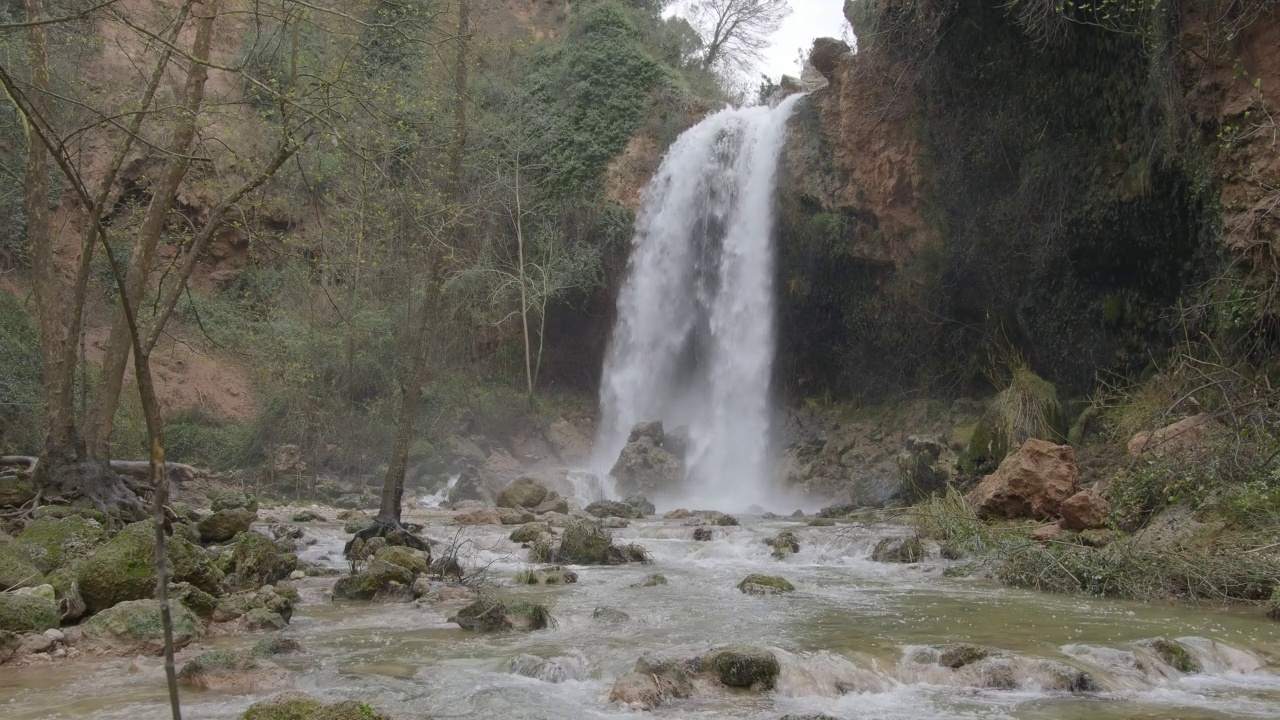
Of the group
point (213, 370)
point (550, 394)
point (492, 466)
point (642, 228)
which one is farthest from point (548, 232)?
point (213, 370)

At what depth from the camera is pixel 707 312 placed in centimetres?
2145

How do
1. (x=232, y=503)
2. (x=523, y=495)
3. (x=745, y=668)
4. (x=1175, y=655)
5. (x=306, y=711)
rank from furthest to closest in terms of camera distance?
(x=523, y=495)
(x=232, y=503)
(x=1175, y=655)
(x=745, y=668)
(x=306, y=711)

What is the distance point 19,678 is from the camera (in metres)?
4.86

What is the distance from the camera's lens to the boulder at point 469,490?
1792 centimetres

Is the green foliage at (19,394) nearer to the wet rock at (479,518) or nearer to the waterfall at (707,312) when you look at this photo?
the wet rock at (479,518)

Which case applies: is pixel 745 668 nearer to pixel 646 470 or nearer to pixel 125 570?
pixel 125 570

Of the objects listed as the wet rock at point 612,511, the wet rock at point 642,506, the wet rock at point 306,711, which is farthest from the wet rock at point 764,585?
the wet rock at point 642,506

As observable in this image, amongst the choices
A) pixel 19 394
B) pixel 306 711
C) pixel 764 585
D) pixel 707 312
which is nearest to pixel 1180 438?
pixel 764 585

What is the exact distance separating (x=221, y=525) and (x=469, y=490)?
27.1 feet

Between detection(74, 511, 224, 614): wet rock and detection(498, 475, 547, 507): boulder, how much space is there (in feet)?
30.9

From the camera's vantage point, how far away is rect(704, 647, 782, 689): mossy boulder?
4977mm

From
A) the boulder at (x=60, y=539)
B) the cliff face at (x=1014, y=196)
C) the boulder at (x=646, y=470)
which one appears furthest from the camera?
the boulder at (x=646, y=470)

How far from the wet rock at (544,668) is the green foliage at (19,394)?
10.3m

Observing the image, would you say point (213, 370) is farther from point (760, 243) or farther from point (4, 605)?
point (4, 605)
